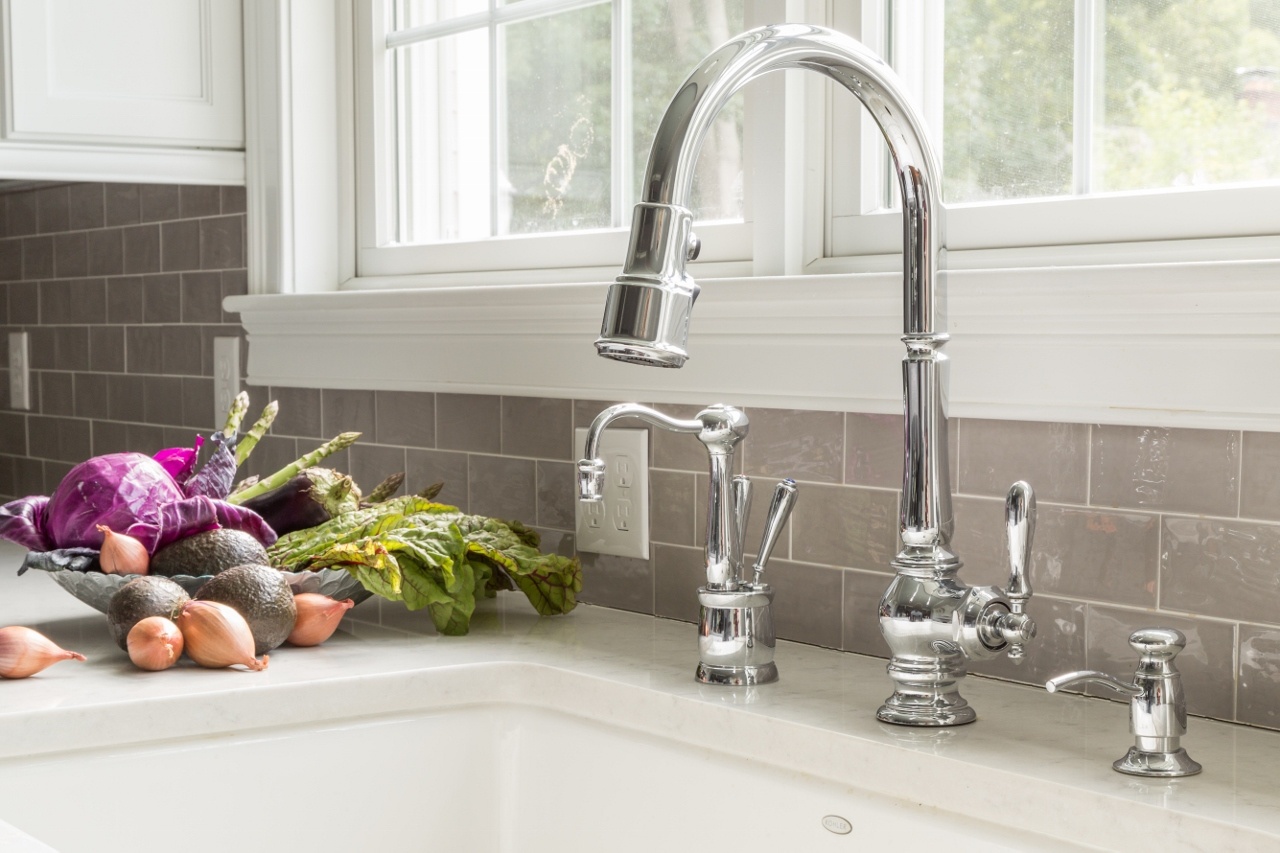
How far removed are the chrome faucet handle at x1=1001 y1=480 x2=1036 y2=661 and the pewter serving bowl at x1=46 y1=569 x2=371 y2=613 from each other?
62 cm

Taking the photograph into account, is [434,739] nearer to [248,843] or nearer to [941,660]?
[248,843]

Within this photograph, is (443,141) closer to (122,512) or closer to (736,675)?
(122,512)

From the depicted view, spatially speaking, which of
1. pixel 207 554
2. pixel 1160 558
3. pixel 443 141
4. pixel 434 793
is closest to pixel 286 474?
pixel 207 554

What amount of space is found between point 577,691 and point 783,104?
22.0 inches

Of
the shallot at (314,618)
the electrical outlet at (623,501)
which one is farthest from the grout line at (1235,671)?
the shallot at (314,618)

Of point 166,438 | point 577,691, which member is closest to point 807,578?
point 577,691

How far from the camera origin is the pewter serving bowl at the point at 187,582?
50.7 inches

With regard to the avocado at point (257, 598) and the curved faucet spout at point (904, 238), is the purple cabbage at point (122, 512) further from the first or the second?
the curved faucet spout at point (904, 238)

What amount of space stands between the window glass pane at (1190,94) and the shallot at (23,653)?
94 centimetres

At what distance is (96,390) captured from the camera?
233cm

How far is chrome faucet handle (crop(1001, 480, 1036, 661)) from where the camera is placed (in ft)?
3.05

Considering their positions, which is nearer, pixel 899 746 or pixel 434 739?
pixel 899 746

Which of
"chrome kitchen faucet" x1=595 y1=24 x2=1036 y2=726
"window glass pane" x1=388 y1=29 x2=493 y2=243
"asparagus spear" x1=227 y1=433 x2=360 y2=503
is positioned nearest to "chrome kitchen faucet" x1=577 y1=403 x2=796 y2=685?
"chrome kitchen faucet" x1=595 y1=24 x2=1036 y2=726

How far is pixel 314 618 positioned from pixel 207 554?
0.43ft
